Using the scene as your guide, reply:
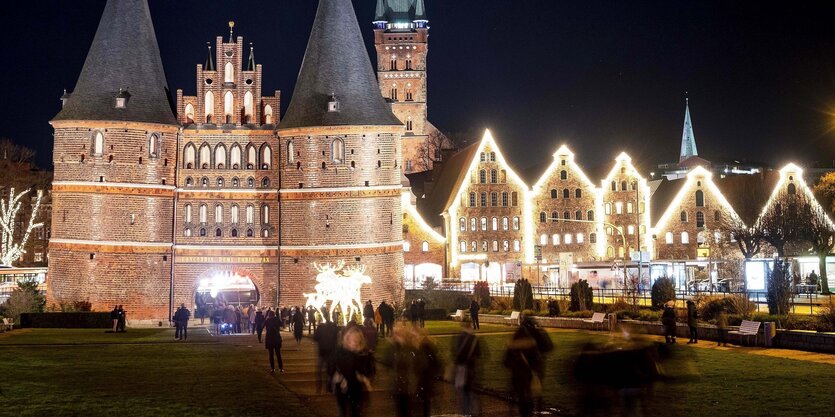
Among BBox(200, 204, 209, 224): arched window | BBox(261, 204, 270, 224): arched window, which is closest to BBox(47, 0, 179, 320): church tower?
BBox(200, 204, 209, 224): arched window

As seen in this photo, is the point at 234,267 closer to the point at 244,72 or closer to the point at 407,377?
the point at 244,72

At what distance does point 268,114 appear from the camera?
56.1 meters

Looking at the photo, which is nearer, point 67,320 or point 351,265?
point 67,320

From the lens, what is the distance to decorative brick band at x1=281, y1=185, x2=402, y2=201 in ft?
177

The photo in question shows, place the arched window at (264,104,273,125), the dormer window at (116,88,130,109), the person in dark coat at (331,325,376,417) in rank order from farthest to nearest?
1. the arched window at (264,104,273,125)
2. the dormer window at (116,88,130,109)
3. the person in dark coat at (331,325,376,417)

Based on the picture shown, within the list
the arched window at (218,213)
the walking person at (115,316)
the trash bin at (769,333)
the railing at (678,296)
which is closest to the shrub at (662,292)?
the railing at (678,296)

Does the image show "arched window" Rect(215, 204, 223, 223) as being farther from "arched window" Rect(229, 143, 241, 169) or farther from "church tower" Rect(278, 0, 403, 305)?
"church tower" Rect(278, 0, 403, 305)

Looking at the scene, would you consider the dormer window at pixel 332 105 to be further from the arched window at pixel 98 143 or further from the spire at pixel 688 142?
the spire at pixel 688 142

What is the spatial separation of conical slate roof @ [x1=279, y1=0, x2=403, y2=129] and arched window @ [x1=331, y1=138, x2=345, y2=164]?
125 cm

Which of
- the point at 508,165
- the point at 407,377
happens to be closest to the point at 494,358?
the point at 407,377

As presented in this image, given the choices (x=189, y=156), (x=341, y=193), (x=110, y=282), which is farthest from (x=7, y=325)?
(x=341, y=193)

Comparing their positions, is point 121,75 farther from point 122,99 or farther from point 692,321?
point 692,321

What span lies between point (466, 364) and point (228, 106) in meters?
42.3

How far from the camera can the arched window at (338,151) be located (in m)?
54.1
